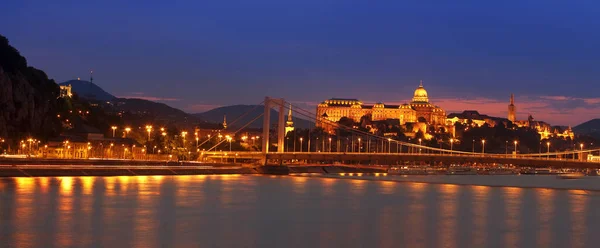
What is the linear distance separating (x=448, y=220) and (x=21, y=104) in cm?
5261

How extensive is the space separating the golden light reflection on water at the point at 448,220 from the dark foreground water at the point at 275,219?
0.03 m

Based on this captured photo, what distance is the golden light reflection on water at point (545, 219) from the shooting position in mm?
24038

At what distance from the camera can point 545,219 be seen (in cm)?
3130

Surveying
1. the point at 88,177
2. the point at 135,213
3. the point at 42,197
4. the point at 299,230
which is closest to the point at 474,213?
the point at 299,230

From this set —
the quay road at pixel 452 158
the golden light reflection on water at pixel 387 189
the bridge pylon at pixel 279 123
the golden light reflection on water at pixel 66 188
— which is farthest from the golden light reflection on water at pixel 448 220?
the bridge pylon at pixel 279 123

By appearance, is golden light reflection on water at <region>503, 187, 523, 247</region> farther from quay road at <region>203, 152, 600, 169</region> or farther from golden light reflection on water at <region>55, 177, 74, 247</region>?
quay road at <region>203, 152, 600, 169</region>

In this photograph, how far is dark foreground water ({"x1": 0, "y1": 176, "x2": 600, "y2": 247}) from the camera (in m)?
22.4

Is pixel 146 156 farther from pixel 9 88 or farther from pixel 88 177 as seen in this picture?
pixel 88 177

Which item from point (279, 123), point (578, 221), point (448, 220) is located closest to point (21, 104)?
point (279, 123)

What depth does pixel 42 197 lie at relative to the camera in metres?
35.1

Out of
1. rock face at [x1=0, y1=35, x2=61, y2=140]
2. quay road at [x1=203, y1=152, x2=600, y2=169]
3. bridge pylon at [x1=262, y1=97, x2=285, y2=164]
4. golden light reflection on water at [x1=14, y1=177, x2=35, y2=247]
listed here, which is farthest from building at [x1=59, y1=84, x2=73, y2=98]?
golden light reflection on water at [x1=14, y1=177, x2=35, y2=247]

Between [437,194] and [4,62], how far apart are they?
4601cm

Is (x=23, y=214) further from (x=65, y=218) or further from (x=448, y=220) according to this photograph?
(x=448, y=220)

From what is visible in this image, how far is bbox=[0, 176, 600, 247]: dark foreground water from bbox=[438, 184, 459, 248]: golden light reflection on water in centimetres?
3
